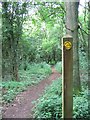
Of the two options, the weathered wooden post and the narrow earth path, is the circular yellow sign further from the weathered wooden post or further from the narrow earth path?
the narrow earth path

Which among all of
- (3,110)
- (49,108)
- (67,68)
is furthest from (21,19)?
(67,68)

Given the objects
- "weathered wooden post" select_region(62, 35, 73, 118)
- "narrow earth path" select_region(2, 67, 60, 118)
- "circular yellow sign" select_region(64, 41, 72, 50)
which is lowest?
"narrow earth path" select_region(2, 67, 60, 118)

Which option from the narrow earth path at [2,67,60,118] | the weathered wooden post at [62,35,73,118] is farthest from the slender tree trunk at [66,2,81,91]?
the weathered wooden post at [62,35,73,118]

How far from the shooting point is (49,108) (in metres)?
5.27

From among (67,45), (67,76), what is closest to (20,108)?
(67,76)

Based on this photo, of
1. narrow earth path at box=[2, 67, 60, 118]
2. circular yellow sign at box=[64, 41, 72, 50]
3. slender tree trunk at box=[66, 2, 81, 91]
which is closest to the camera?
circular yellow sign at box=[64, 41, 72, 50]

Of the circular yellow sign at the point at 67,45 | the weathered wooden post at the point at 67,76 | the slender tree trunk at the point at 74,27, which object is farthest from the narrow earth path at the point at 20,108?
the circular yellow sign at the point at 67,45

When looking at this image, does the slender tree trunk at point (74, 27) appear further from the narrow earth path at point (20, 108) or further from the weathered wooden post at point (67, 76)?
the weathered wooden post at point (67, 76)

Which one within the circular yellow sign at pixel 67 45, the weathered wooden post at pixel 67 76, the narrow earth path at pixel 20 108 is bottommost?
the narrow earth path at pixel 20 108

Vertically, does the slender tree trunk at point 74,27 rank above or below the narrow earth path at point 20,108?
above

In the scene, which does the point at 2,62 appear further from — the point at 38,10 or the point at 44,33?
the point at 44,33

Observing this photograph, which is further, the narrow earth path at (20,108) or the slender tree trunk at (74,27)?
the slender tree trunk at (74,27)

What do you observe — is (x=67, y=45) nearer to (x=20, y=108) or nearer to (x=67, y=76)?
Answer: (x=67, y=76)

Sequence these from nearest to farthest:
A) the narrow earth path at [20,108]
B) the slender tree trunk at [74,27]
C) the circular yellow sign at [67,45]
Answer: the circular yellow sign at [67,45]
the narrow earth path at [20,108]
the slender tree trunk at [74,27]
